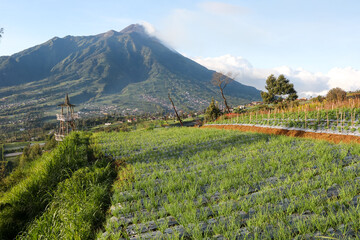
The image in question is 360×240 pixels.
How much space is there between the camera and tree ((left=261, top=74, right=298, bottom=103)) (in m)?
39.1

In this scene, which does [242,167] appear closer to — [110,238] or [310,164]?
[310,164]

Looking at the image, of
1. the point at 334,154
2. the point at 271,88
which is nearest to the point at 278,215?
the point at 334,154

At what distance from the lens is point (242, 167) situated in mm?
6273

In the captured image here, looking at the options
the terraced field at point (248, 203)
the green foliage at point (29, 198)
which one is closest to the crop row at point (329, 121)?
the terraced field at point (248, 203)

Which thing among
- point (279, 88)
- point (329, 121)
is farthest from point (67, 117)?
point (279, 88)

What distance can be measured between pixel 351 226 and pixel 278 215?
106cm

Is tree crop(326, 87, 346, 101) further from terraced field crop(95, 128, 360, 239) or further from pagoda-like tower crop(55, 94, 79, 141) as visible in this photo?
pagoda-like tower crop(55, 94, 79, 141)

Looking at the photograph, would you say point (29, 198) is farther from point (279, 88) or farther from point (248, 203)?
point (279, 88)

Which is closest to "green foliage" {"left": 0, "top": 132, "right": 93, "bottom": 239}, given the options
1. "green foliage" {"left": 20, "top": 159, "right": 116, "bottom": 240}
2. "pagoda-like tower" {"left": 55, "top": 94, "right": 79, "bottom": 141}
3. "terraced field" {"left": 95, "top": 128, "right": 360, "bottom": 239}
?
"green foliage" {"left": 20, "top": 159, "right": 116, "bottom": 240}

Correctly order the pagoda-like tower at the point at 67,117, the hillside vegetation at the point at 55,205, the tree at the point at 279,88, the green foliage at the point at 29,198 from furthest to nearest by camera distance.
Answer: the tree at the point at 279,88, the pagoda-like tower at the point at 67,117, the green foliage at the point at 29,198, the hillside vegetation at the point at 55,205

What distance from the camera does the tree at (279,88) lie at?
3913cm

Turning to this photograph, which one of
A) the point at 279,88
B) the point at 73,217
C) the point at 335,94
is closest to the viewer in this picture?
the point at 73,217

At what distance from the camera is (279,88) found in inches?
1571

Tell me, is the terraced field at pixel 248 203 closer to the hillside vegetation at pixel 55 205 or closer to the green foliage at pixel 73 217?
the green foliage at pixel 73 217
